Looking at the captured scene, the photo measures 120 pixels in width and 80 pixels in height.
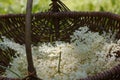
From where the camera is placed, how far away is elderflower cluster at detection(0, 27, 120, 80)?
112cm

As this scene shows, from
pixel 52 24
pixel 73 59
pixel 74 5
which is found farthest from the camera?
pixel 74 5

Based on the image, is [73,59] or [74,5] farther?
[74,5]

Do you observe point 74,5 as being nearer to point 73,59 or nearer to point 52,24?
point 52,24

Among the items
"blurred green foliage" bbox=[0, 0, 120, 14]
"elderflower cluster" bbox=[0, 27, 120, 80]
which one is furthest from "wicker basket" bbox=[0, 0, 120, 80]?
"blurred green foliage" bbox=[0, 0, 120, 14]

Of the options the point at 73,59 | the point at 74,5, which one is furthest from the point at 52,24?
the point at 74,5

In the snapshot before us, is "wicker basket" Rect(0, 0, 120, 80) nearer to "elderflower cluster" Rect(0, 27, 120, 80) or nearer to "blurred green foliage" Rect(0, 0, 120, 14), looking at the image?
"elderflower cluster" Rect(0, 27, 120, 80)

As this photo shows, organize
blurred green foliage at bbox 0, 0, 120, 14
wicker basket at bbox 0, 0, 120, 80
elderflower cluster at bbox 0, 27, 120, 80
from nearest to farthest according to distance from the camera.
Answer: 1. elderflower cluster at bbox 0, 27, 120, 80
2. wicker basket at bbox 0, 0, 120, 80
3. blurred green foliage at bbox 0, 0, 120, 14

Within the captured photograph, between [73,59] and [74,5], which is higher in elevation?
[74,5]

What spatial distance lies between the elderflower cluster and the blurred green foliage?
1.31 meters

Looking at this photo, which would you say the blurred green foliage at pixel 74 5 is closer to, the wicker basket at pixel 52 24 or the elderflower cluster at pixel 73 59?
the wicker basket at pixel 52 24

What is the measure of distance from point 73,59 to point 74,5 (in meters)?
1.56

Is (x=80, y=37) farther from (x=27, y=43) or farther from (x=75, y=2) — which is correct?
(x=75, y=2)

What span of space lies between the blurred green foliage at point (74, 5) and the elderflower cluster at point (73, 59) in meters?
1.31

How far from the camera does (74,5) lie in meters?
2.73
